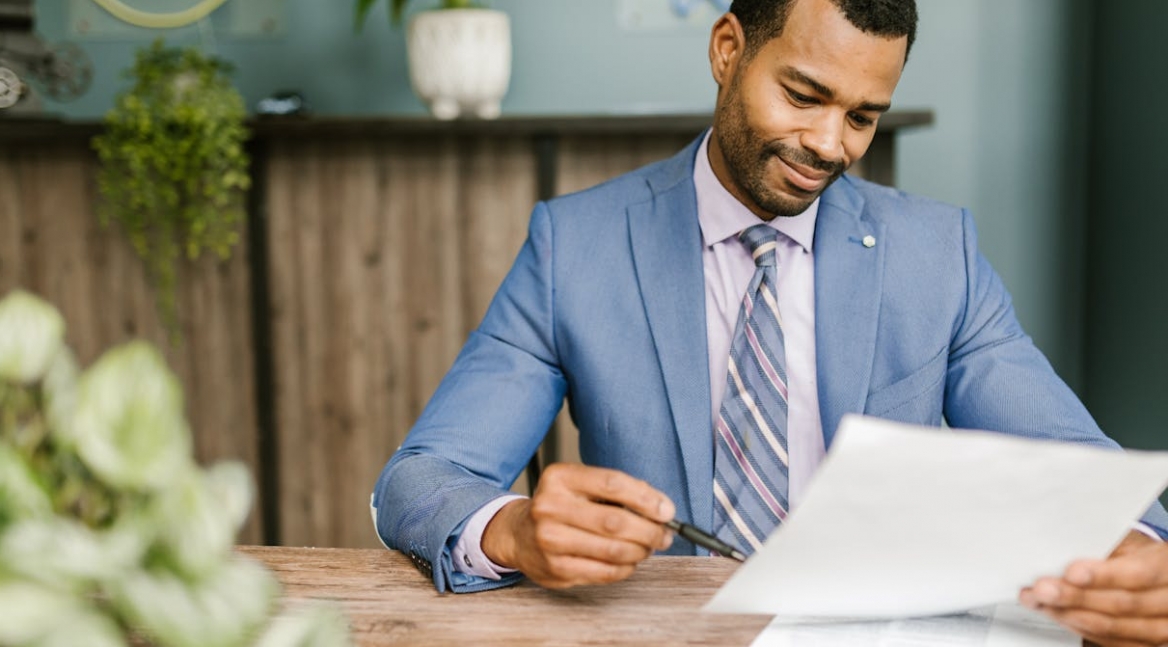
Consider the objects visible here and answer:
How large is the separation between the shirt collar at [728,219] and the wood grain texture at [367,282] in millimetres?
1083

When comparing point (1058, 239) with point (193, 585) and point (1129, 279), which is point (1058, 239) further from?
point (193, 585)

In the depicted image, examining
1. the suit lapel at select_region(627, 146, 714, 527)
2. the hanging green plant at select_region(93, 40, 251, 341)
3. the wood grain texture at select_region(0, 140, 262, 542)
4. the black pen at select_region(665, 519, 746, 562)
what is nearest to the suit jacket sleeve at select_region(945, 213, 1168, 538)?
the suit lapel at select_region(627, 146, 714, 527)

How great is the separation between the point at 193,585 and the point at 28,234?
97.7 inches

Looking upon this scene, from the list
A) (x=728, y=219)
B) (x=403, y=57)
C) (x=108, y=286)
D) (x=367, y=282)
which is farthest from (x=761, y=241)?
(x=108, y=286)

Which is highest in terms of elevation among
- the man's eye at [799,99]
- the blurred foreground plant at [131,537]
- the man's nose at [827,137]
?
the man's eye at [799,99]

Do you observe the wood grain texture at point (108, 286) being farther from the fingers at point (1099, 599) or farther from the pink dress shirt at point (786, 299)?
the fingers at point (1099, 599)

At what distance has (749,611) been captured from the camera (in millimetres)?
775

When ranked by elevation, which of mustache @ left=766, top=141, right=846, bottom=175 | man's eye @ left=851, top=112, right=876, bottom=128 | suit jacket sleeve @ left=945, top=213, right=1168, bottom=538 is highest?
man's eye @ left=851, top=112, right=876, bottom=128

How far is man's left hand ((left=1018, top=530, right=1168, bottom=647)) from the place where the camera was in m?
0.76

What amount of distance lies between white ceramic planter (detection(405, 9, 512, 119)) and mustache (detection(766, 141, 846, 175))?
3.77 feet

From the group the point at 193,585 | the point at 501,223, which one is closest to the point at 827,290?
the point at 193,585

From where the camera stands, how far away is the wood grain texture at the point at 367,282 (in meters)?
2.41

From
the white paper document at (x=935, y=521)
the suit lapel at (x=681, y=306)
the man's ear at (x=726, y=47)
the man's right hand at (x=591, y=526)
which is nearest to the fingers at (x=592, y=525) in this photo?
the man's right hand at (x=591, y=526)

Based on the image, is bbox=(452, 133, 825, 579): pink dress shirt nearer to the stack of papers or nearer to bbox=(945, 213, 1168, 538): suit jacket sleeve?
bbox=(945, 213, 1168, 538): suit jacket sleeve
